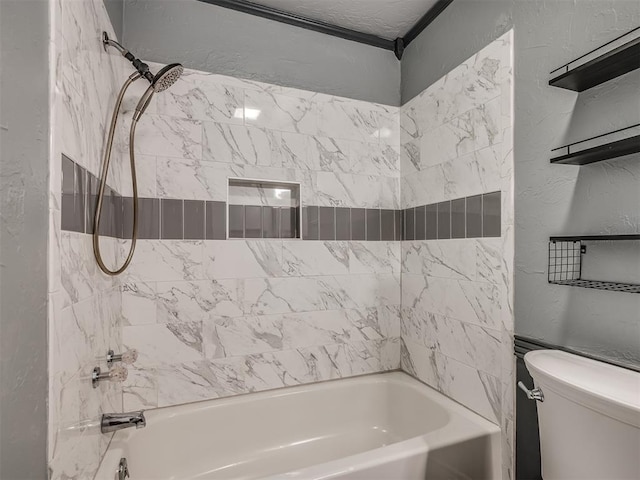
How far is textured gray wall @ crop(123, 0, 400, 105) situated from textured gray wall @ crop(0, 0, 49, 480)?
110 cm

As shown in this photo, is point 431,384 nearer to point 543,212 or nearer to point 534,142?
point 543,212

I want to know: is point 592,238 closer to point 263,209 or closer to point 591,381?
point 591,381

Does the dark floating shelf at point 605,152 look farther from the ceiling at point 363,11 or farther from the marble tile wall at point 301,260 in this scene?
the ceiling at point 363,11

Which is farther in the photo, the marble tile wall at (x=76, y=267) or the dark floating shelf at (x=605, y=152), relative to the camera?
the dark floating shelf at (x=605, y=152)

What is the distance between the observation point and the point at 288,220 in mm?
2064

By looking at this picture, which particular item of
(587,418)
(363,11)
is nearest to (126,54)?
(363,11)

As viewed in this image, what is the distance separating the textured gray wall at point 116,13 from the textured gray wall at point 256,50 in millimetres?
36

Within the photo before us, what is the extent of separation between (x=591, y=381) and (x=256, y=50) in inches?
82.2

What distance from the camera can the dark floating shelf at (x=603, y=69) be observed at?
1019 millimetres

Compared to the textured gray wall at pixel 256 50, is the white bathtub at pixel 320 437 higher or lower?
lower

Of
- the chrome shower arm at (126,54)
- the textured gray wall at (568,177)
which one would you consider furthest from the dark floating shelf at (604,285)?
the chrome shower arm at (126,54)

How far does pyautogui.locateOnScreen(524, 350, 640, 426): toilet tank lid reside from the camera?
2.99 feet

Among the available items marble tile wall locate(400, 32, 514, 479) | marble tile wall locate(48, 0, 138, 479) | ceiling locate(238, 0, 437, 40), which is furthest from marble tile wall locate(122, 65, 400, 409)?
ceiling locate(238, 0, 437, 40)

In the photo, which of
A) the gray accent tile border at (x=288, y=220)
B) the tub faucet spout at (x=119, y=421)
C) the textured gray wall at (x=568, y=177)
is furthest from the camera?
the gray accent tile border at (x=288, y=220)
